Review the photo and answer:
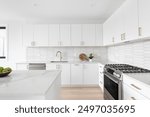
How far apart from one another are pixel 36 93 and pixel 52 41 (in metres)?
3.88

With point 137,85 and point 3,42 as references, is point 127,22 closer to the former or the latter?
point 137,85

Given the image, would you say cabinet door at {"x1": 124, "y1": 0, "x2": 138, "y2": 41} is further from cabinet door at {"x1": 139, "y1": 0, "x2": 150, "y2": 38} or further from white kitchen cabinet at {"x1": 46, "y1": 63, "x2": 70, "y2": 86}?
white kitchen cabinet at {"x1": 46, "y1": 63, "x2": 70, "y2": 86}

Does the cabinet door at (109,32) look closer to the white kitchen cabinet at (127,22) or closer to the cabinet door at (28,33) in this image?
the white kitchen cabinet at (127,22)

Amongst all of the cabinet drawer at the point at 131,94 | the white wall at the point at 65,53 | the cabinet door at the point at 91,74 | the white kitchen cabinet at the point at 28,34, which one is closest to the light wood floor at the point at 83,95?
the cabinet door at the point at 91,74

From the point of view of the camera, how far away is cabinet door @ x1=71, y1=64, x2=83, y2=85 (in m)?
4.77

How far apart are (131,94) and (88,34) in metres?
3.38

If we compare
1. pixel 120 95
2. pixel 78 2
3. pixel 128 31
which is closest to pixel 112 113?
pixel 120 95

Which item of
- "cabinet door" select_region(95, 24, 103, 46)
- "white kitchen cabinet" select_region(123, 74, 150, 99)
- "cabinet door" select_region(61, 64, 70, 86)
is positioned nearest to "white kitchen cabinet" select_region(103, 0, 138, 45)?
"white kitchen cabinet" select_region(123, 74, 150, 99)

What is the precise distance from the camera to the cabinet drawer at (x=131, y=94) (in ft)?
5.45

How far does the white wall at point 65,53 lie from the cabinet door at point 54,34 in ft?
1.37

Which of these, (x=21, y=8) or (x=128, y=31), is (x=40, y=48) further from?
(x=128, y=31)

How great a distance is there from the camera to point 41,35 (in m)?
4.98

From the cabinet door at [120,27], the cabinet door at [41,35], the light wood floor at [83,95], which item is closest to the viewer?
the cabinet door at [120,27]

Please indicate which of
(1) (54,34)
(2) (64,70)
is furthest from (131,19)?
(1) (54,34)
